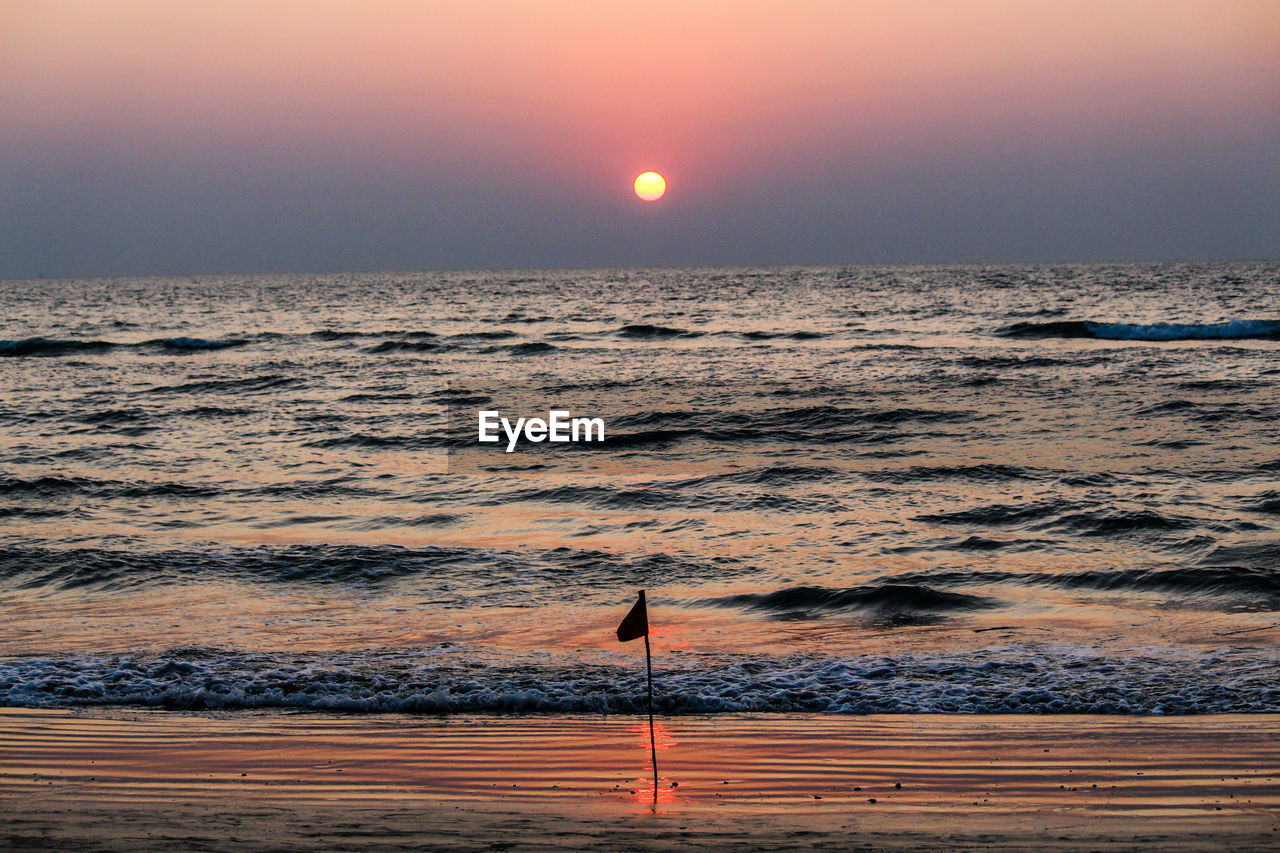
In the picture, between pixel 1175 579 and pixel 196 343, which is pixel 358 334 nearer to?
pixel 196 343

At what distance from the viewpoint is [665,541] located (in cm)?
1355

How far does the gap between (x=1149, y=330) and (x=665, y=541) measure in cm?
3969

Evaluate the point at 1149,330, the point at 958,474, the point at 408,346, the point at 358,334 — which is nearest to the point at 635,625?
the point at 958,474

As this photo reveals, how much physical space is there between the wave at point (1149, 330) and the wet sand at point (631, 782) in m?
40.9

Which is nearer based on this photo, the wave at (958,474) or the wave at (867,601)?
the wave at (867,601)

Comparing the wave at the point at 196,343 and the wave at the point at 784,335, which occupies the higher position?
the wave at the point at 196,343

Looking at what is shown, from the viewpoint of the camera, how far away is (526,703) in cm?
793

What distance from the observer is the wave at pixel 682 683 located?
777 cm

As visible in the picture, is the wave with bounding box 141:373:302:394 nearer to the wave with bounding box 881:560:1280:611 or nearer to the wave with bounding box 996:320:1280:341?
the wave with bounding box 881:560:1280:611

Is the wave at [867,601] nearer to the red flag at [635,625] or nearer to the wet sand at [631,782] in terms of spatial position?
the wet sand at [631,782]

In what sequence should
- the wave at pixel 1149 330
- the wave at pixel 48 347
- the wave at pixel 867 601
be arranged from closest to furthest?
1. the wave at pixel 867 601
2. the wave at pixel 1149 330
3. the wave at pixel 48 347

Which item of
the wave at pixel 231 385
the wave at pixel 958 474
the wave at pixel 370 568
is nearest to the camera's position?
the wave at pixel 370 568

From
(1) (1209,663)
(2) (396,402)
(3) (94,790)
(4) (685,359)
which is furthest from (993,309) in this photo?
(3) (94,790)

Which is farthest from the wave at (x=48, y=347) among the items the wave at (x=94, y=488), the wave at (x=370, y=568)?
the wave at (x=370, y=568)
